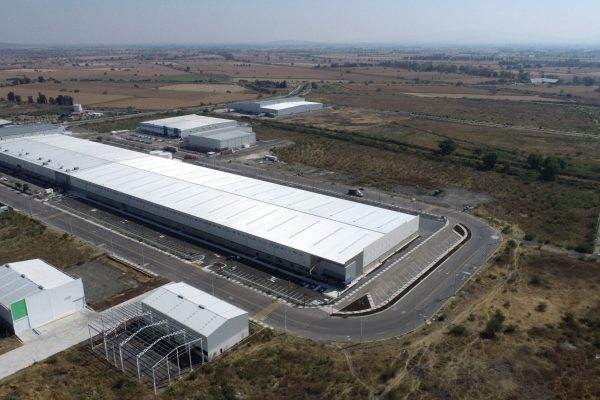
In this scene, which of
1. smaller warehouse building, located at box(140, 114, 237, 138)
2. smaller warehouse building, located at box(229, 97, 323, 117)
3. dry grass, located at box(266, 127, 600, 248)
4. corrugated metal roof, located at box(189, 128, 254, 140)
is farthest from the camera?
smaller warehouse building, located at box(229, 97, 323, 117)

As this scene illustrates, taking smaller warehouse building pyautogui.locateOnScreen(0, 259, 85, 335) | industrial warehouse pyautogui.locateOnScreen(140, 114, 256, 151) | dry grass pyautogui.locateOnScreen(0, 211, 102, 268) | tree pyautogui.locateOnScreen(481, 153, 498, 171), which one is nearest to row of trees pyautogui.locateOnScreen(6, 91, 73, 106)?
industrial warehouse pyautogui.locateOnScreen(140, 114, 256, 151)

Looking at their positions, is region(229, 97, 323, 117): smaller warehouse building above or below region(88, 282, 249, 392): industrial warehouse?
above

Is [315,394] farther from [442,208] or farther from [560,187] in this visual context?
[560,187]

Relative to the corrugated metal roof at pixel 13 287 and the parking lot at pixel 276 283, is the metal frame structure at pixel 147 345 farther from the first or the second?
the parking lot at pixel 276 283

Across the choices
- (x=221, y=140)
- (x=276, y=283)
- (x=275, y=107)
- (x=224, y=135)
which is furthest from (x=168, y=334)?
(x=275, y=107)

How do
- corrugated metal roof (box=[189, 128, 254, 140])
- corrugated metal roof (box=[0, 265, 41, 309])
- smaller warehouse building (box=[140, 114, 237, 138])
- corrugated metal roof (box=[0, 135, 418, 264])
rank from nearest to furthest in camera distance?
corrugated metal roof (box=[0, 265, 41, 309]) → corrugated metal roof (box=[0, 135, 418, 264]) → corrugated metal roof (box=[189, 128, 254, 140]) → smaller warehouse building (box=[140, 114, 237, 138])

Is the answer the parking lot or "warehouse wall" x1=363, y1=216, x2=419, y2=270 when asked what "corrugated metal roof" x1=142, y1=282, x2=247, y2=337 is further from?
"warehouse wall" x1=363, y1=216, x2=419, y2=270

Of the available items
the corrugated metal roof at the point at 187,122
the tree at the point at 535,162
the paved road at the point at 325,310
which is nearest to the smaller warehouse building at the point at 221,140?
the corrugated metal roof at the point at 187,122
